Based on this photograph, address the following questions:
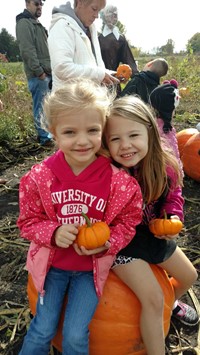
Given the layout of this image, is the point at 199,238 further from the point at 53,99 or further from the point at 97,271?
the point at 53,99

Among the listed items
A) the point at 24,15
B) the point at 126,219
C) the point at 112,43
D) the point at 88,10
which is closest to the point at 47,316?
the point at 126,219

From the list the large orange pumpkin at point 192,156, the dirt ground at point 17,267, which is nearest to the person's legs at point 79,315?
the dirt ground at point 17,267

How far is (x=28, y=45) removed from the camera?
527 centimetres

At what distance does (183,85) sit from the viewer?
11914 mm

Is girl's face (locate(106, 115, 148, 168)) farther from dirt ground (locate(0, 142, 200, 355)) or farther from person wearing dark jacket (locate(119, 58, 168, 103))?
person wearing dark jacket (locate(119, 58, 168, 103))

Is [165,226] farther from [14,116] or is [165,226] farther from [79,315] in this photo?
[14,116]

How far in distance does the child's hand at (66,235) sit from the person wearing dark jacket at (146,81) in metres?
2.22

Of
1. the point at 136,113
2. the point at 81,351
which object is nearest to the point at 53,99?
the point at 136,113

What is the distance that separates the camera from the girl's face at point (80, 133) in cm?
182

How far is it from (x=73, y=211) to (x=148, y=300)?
0.62m

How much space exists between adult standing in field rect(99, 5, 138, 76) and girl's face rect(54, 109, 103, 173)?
337 centimetres

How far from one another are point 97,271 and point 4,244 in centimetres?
182

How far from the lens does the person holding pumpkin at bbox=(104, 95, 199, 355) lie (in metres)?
1.98

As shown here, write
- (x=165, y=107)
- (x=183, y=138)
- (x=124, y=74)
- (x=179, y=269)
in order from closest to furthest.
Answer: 1. (x=179, y=269)
2. (x=165, y=107)
3. (x=124, y=74)
4. (x=183, y=138)
